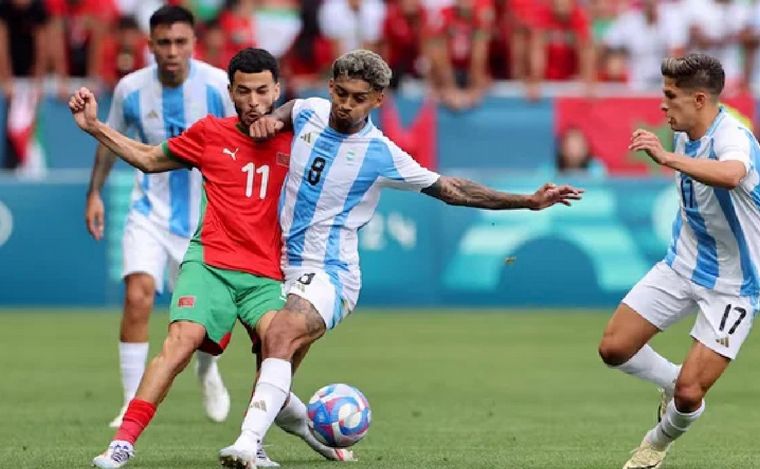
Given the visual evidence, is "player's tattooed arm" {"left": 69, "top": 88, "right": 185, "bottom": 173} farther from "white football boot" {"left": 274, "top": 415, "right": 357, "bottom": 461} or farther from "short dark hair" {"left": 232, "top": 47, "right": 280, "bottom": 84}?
"white football boot" {"left": 274, "top": 415, "right": 357, "bottom": 461}

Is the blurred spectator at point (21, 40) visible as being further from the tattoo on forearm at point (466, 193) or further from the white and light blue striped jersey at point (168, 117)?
the tattoo on forearm at point (466, 193)

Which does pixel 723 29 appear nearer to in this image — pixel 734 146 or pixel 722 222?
pixel 722 222

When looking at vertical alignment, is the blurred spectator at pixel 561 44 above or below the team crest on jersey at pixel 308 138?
below

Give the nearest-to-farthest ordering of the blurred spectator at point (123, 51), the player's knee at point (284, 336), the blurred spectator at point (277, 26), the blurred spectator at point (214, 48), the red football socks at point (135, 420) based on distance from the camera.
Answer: the red football socks at point (135, 420), the player's knee at point (284, 336), the blurred spectator at point (214, 48), the blurred spectator at point (123, 51), the blurred spectator at point (277, 26)

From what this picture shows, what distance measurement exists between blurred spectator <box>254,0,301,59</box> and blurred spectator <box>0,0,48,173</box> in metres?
2.71

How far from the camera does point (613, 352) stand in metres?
9.45

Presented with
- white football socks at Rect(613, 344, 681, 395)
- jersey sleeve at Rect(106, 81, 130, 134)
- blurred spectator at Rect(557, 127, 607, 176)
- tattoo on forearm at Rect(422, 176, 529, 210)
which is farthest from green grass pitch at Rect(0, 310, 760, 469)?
blurred spectator at Rect(557, 127, 607, 176)

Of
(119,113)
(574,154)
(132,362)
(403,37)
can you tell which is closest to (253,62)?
(119,113)

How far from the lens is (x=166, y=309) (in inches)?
779

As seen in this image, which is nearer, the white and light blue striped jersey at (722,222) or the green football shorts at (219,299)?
the green football shorts at (219,299)

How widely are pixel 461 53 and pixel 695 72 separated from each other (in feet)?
41.1

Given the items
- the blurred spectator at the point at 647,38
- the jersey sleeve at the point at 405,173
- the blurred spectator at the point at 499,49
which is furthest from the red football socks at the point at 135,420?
the blurred spectator at the point at 647,38

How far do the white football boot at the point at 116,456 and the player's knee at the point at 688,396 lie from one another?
2847 millimetres

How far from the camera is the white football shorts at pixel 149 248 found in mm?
11297
